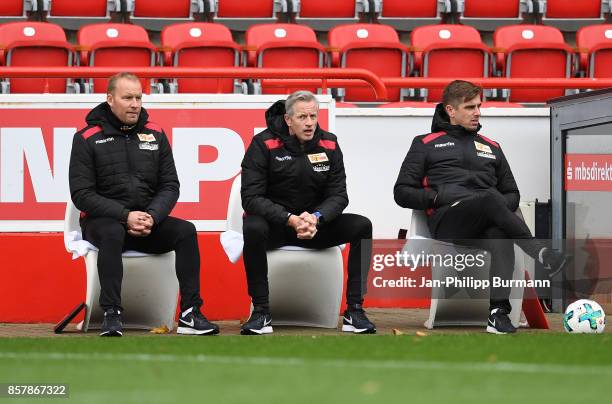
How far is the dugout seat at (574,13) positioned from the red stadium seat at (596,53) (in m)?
0.84

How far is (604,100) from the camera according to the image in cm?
885

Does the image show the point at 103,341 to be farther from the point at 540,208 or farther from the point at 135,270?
the point at 540,208

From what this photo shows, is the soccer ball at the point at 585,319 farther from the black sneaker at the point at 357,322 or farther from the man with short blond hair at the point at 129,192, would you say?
the man with short blond hair at the point at 129,192

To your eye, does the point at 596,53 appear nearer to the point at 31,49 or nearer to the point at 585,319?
the point at 31,49

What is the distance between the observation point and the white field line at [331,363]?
5.15 meters

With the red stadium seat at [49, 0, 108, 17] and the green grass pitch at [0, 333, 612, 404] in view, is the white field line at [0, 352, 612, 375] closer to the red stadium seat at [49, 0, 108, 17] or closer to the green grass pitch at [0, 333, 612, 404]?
the green grass pitch at [0, 333, 612, 404]

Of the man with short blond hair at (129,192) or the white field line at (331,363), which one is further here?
the man with short blond hair at (129,192)

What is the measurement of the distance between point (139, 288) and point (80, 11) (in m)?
6.40

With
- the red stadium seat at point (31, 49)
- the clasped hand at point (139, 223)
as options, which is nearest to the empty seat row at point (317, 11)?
the red stadium seat at point (31, 49)

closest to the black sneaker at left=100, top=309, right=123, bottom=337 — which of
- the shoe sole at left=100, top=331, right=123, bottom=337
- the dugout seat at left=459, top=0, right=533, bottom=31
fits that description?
the shoe sole at left=100, top=331, right=123, bottom=337

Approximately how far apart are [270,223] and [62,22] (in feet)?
21.9

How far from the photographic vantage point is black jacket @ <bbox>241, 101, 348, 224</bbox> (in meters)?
7.59

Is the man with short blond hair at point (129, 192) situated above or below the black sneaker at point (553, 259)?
above

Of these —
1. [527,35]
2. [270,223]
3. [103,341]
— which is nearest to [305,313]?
[270,223]
